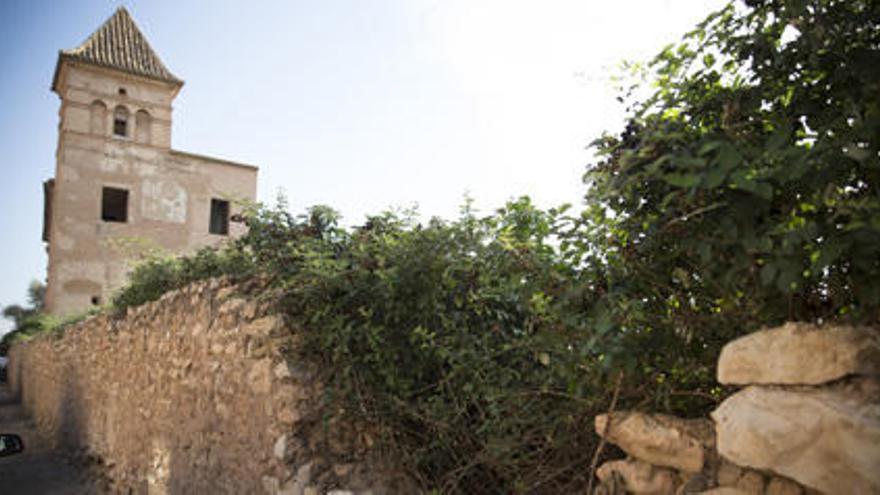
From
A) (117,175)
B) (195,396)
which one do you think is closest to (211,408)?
(195,396)

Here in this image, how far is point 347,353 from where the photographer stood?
3.06 metres

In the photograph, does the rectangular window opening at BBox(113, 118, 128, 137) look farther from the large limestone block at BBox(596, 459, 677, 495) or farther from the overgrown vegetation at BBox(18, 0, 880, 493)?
the large limestone block at BBox(596, 459, 677, 495)

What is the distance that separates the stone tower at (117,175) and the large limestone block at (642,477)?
16.7m

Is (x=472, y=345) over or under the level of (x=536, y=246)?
under

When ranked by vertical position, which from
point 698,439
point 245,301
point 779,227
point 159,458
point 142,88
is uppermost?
point 142,88

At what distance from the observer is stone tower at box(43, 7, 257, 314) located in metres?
17.1

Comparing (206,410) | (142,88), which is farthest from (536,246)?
(142,88)

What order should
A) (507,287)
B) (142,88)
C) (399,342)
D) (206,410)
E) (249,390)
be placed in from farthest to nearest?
1. (142,88)
2. (206,410)
3. (249,390)
4. (399,342)
5. (507,287)

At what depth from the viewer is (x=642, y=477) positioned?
175 centimetres

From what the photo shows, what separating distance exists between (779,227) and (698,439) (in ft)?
2.13

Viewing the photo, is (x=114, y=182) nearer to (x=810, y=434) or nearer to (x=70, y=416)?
(x=70, y=416)

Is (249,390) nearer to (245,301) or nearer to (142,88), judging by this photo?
(245,301)

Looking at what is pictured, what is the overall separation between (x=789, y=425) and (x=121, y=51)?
2256 cm

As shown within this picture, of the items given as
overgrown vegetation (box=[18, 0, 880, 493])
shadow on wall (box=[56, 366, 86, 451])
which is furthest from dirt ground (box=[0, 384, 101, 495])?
overgrown vegetation (box=[18, 0, 880, 493])
